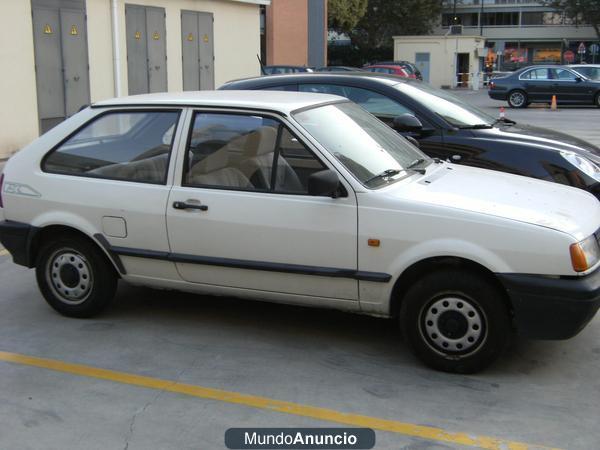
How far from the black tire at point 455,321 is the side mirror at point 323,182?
75cm

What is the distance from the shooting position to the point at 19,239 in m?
5.50

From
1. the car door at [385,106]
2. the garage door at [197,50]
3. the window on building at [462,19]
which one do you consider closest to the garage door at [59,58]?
the garage door at [197,50]

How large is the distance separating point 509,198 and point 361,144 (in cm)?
101

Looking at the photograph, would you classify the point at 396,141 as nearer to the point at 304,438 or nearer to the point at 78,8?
the point at 304,438

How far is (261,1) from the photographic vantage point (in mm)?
22109

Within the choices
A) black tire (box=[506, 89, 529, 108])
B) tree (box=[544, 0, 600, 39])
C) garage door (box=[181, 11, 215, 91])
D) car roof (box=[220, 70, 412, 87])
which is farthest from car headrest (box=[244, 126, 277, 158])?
tree (box=[544, 0, 600, 39])

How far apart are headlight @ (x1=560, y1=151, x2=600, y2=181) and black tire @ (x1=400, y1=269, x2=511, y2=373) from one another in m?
3.07

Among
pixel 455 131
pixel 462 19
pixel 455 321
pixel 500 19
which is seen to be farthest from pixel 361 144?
pixel 500 19

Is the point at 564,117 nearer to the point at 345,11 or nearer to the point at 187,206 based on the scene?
the point at 187,206

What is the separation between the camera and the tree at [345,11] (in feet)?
162

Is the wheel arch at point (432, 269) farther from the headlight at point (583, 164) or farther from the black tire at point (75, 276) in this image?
the headlight at point (583, 164)

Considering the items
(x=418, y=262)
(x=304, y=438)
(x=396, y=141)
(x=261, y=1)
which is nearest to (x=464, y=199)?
(x=418, y=262)

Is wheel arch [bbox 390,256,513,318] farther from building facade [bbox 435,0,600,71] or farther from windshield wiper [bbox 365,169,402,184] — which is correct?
building facade [bbox 435,0,600,71]

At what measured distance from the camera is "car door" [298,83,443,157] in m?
7.14
